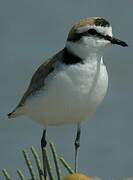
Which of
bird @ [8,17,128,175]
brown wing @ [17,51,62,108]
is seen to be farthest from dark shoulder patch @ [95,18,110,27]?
brown wing @ [17,51,62,108]

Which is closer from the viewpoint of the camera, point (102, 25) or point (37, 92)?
point (102, 25)

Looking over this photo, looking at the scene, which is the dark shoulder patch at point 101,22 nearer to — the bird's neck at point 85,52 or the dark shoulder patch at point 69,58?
the bird's neck at point 85,52

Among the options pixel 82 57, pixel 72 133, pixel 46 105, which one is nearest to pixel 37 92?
pixel 46 105

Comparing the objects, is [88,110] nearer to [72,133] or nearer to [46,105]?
[46,105]

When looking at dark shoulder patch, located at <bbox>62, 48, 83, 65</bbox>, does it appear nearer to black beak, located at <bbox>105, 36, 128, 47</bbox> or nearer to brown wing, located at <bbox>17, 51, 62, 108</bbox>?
brown wing, located at <bbox>17, 51, 62, 108</bbox>

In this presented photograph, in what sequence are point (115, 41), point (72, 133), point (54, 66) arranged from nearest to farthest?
point (115, 41) < point (54, 66) < point (72, 133)

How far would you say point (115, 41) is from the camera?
5.30 metres

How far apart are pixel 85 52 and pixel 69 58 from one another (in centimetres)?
14

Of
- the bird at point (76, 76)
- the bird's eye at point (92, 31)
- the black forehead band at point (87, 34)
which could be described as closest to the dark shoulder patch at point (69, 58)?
the bird at point (76, 76)

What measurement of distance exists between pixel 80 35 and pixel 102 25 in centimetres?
18

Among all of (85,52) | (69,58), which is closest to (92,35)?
(85,52)

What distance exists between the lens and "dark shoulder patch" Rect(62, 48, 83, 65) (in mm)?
5535

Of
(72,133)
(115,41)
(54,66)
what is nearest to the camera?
(115,41)

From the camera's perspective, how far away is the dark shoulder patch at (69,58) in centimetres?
554
